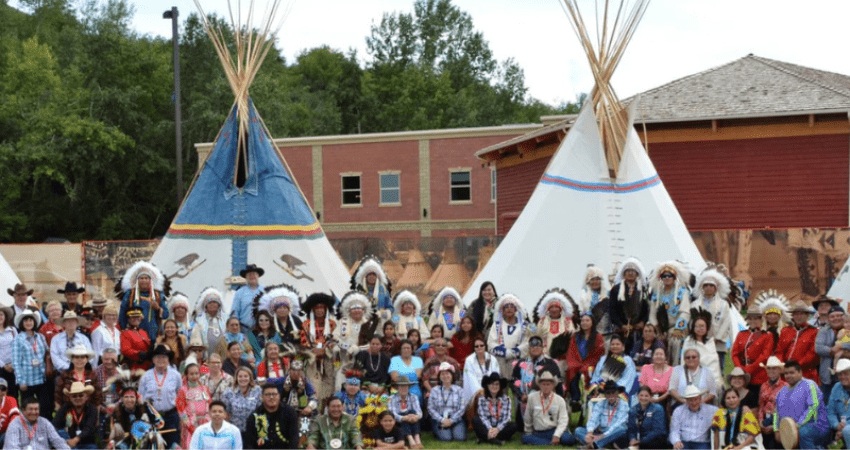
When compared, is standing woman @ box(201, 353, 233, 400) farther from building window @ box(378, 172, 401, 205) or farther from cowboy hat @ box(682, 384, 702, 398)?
building window @ box(378, 172, 401, 205)

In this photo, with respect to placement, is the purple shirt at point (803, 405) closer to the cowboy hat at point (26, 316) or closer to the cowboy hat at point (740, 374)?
the cowboy hat at point (740, 374)

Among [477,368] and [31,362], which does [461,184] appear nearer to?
[477,368]

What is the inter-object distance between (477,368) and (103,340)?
10.2ft

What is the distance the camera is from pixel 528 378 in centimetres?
859

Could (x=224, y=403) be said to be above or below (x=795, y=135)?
below

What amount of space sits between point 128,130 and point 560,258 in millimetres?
28588

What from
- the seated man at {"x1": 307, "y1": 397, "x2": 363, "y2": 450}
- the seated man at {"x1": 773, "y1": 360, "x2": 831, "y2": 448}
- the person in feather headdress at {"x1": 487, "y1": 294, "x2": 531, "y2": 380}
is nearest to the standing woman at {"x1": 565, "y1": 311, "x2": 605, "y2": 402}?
the person in feather headdress at {"x1": 487, "y1": 294, "x2": 531, "y2": 380}

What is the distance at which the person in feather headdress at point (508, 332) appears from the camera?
904 centimetres

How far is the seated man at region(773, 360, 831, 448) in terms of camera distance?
24.6ft

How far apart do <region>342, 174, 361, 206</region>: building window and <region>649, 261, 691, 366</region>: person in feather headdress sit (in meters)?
21.0

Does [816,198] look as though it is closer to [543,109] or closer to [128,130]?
[128,130]

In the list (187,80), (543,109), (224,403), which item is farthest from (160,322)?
(543,109)

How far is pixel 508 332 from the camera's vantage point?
912 centimetres

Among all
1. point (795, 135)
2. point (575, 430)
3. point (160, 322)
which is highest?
point (795, 135)
